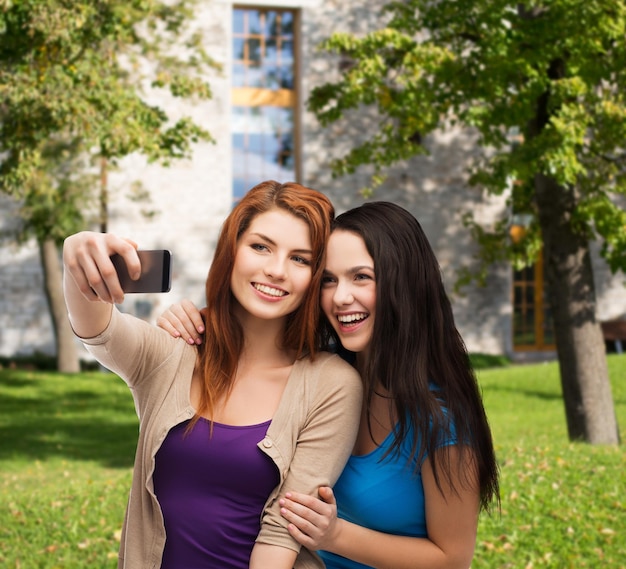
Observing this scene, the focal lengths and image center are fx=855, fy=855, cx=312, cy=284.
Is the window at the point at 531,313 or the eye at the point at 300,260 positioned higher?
the eye at the point at 300,260

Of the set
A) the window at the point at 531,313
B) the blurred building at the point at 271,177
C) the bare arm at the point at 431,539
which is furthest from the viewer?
the window at the point at 531,313

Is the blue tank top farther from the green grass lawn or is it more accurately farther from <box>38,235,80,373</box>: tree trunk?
<box>38,235,80,373</box>: tree trunk

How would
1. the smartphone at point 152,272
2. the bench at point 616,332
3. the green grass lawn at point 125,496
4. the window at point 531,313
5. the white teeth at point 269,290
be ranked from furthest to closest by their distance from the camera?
the window at point 531,313 < the bench at point 616,332 < the green grass lawn at point 125,496 < the white teeth at point 269,290 < the smartphone at point 152,272

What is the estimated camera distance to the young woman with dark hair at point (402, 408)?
2.22m

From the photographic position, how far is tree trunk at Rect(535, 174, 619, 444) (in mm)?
9250

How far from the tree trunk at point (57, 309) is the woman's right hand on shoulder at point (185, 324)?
1403 cm

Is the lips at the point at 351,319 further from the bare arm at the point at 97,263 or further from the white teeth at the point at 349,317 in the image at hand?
the bare arm at the point at 97,263

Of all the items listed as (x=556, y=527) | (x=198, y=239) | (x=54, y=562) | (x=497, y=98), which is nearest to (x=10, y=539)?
(x=54, y=562)

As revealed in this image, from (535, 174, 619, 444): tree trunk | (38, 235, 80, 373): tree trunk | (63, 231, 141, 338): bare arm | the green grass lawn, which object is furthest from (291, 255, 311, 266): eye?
(38, 235, 80, 373): tree trunk

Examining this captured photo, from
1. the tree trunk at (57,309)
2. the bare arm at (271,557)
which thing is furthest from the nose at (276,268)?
the tree trunk at (57,309)

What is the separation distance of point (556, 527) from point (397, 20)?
564 cm

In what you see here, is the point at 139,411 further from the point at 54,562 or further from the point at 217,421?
the point at 54,562

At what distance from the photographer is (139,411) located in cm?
236

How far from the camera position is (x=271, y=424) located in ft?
7.03
